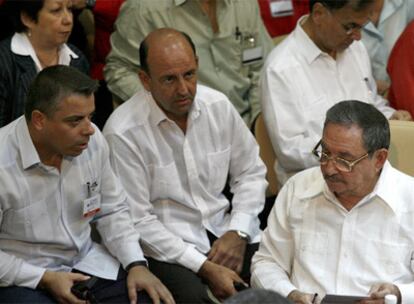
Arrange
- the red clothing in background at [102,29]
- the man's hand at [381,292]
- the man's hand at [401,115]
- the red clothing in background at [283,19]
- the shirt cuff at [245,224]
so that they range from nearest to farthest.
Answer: the man's hand at [381,292] < the shirt cuff at [245,224] < the man's hand at [401,115] < the red clothing in background at [102,29] < the red clothing in background at [283,19]

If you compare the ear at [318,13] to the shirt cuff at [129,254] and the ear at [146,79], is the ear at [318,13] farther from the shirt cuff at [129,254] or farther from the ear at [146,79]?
the shirt cuff at [129,254]

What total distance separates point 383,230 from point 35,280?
111 cm

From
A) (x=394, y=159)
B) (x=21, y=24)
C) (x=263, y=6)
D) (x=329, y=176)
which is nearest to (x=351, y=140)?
(x=329, y=176)

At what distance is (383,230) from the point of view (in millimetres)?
2529

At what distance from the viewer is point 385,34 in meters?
4.03

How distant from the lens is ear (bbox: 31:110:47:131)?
2.65 m

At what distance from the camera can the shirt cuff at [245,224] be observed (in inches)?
123

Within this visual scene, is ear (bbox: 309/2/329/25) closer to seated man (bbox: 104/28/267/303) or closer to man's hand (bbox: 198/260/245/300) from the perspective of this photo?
seated man (bbox: 104/28/267/303)

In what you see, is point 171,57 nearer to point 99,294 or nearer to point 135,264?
point 135,264

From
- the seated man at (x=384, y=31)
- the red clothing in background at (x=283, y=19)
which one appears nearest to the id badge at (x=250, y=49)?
the red clothing in background at (x=283, y=19)

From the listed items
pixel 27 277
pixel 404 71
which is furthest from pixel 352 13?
pixel 27 277

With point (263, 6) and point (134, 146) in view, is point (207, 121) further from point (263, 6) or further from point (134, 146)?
point (263, 6)

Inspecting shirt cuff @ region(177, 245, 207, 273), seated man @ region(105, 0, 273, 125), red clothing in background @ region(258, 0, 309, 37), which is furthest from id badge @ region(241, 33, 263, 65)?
shirt cuff @ region(177, 245, 207, 273)

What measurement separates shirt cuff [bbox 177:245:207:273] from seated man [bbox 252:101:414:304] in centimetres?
36
